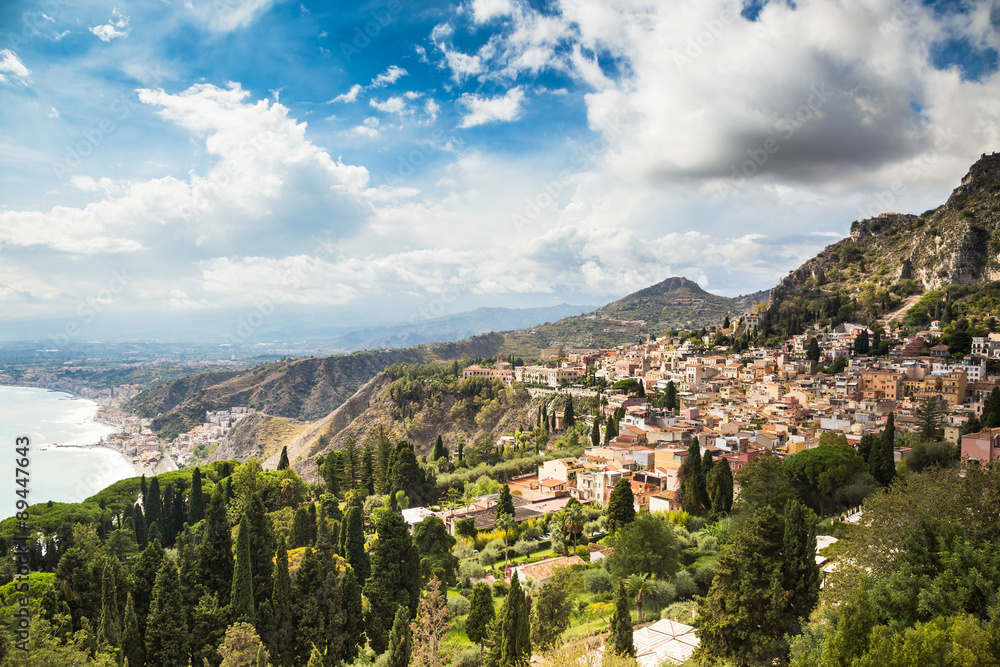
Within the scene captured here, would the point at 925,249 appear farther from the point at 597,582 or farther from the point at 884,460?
the point at 597,582

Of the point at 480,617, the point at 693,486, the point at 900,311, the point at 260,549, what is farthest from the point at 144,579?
the point at 900,311

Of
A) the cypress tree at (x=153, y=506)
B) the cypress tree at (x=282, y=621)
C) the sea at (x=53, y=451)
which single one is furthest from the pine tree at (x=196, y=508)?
the cypress tree at (x=282, y=621)

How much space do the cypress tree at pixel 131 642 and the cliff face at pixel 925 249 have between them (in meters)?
79.0

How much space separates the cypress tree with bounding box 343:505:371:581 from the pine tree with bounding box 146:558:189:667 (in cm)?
553

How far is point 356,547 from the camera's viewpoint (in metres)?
19.3

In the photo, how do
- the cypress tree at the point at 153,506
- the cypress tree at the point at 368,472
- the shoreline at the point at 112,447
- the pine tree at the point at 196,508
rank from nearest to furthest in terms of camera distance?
the cypress tree at the point at 153,506
the pine tree at the point at 196,508
the cypress tree at the point at 368,472
the shoreline at the point at 112,447

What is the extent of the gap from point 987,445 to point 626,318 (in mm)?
141477

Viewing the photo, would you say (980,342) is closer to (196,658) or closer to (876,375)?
(876,375)

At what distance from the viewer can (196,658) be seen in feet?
48.1

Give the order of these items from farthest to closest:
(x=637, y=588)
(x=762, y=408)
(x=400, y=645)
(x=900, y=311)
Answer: (x=900, y=311) < (x=762, y=408) < (x=637, y=588) < (x=400, y=645)

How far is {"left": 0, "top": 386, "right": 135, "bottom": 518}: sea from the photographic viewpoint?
4747 cm

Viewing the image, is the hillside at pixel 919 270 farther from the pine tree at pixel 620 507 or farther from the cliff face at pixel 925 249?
the pine tree at pixel 620 507

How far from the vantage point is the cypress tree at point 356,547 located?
19.0m

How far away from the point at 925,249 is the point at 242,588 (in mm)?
84909
